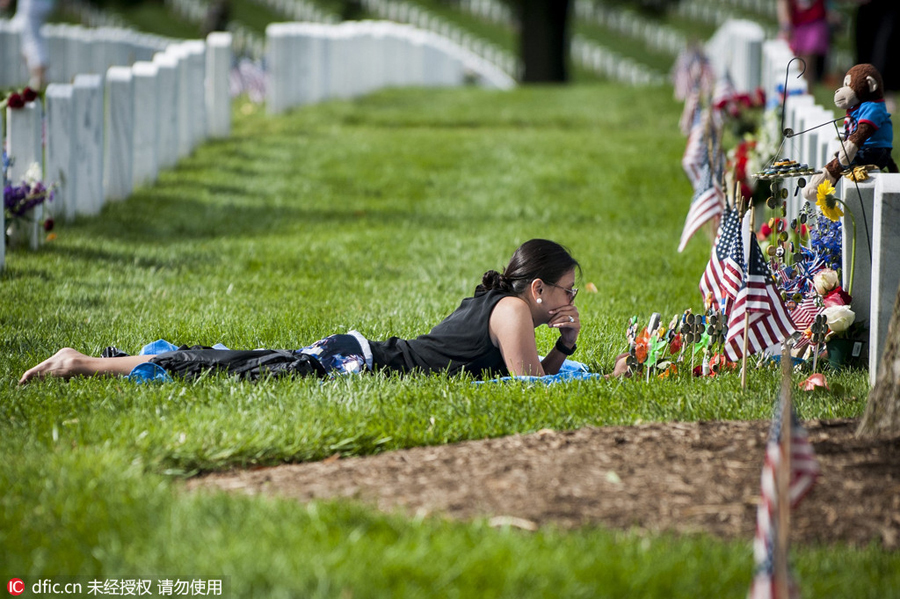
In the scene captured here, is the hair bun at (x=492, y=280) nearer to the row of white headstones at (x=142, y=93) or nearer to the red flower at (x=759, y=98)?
the row of white headstones at (x=142, y=93)

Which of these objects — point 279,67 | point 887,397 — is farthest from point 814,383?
point 279,67

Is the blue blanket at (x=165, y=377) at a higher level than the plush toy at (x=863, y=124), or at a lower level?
lower

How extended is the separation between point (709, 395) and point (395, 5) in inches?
1499

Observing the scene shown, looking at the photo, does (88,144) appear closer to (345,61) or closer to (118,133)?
(118,133)

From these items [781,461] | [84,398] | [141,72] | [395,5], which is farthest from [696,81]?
[395,5]

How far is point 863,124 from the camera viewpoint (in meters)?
4.75

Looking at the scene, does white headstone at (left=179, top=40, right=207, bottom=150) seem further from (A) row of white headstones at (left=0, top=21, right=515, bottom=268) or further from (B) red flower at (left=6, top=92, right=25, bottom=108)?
(B) red flower at (left=6, top=92, right=25, bottom=108)

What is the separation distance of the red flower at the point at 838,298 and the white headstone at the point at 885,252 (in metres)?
0.43

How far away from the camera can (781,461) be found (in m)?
2.50

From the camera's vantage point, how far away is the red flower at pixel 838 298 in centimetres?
495

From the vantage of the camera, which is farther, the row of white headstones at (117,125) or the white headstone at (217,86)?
the white headstone at (217,86)

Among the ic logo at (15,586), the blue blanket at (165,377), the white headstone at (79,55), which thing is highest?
the white headstone at (79,55)

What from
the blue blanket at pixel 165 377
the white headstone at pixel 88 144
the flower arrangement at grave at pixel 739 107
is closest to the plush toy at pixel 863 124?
the blue blanket at pixel 165 377

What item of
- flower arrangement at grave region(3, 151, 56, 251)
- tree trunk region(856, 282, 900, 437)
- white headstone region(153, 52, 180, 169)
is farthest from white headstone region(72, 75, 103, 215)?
tree trunk region(856, 282, 900, 437)
